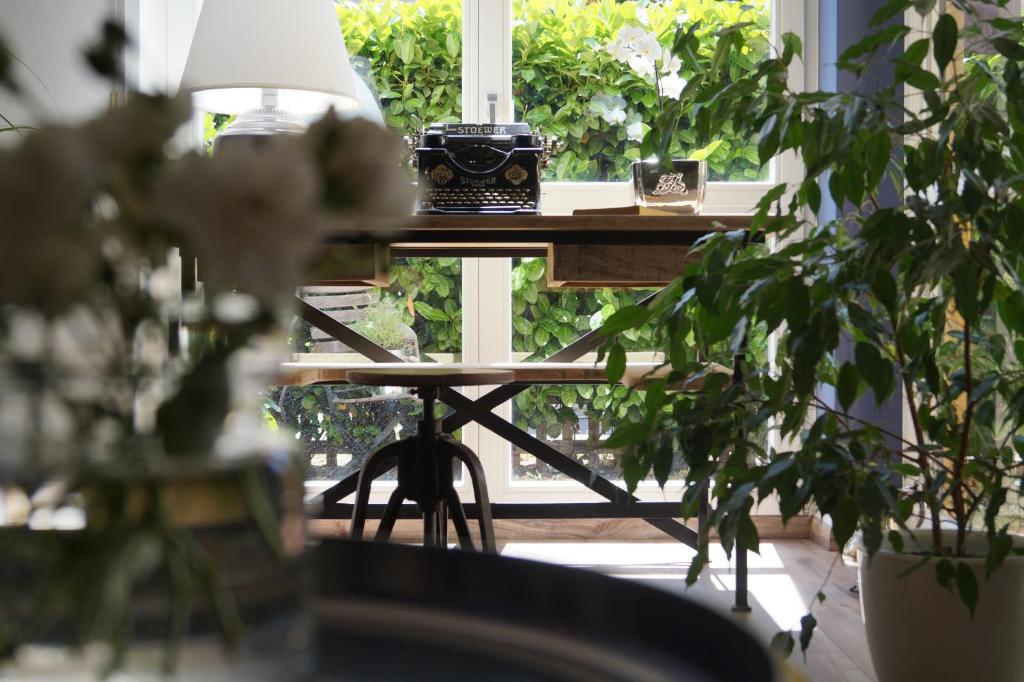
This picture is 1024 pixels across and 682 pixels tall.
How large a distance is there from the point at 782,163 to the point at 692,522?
1.24 meters

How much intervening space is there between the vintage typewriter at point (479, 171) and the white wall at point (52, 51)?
0.88m

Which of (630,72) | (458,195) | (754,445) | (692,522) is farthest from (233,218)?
(630,72)

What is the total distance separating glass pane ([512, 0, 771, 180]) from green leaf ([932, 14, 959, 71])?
2.10 meters

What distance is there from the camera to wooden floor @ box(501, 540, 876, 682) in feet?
6.77

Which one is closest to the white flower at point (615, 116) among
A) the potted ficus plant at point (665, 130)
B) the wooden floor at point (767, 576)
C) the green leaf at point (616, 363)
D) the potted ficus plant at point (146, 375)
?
the potted ficus plant at point (665, 130)

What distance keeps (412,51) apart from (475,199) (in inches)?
41.0

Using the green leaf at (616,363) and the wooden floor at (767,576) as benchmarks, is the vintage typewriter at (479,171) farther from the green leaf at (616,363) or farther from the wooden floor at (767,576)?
the green leaf at (616,363)

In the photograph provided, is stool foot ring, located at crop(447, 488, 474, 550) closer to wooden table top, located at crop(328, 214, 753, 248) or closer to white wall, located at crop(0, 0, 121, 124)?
wooden table top, located at crop(328, 214, 753, 248)

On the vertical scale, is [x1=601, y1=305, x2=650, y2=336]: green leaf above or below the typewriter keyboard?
below

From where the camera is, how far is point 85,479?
0.35 metres

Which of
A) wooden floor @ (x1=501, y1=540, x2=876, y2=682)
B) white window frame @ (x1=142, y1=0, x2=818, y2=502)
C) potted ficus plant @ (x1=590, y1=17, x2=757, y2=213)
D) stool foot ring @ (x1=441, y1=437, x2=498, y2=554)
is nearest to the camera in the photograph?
potted ficus plant @ (x1=590, y1=17, x2=757, y2=213)

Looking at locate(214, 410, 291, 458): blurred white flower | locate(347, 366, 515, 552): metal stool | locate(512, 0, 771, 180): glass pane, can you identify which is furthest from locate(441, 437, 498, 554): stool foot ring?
locate(214, 410, 291, 458): blurred white flower

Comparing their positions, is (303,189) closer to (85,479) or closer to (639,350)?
(85,479)

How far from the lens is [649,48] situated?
278 cm
